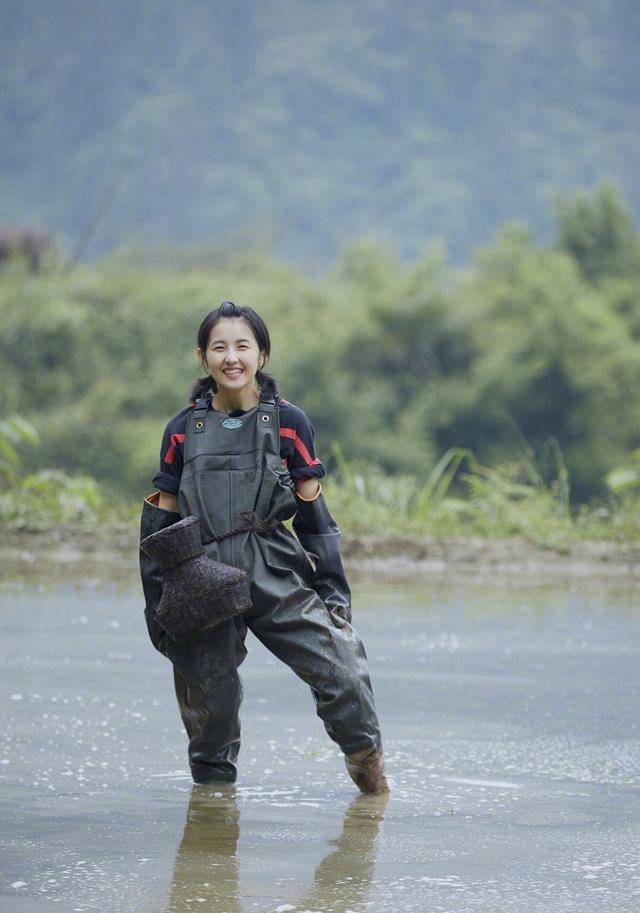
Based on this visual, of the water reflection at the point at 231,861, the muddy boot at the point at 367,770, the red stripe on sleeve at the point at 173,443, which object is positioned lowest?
the water reflection at the point at 231,861

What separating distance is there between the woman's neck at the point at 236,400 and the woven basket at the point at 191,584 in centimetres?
39

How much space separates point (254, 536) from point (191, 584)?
0.88 ft

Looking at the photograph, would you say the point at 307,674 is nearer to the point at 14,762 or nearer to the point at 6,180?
the point at 14,762

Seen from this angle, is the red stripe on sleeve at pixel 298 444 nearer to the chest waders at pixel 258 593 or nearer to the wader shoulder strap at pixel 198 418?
the chest waders at pixel 258 593

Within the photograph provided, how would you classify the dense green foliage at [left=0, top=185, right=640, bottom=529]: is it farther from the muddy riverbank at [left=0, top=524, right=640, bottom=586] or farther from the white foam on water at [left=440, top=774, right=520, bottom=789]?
the white foam on water at [left=440, top=774, right=520, bottom=789]

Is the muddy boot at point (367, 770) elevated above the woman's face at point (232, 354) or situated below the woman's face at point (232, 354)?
below

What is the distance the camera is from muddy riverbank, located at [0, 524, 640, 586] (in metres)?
11.3

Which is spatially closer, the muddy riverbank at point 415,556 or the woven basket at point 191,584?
the woven basket at point 191,584

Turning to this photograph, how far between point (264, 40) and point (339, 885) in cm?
17182

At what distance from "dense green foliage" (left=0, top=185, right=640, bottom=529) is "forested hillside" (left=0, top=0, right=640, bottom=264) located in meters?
58.6

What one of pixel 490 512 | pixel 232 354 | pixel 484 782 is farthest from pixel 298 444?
pixel 490 512

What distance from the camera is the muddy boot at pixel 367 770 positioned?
4.79 meters

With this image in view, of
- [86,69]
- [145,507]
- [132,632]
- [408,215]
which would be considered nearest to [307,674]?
[145,507]

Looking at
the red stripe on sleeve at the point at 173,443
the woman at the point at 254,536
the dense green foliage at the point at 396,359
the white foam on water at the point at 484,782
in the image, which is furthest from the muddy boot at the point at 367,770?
the dense green foliage at the point at 396,359
